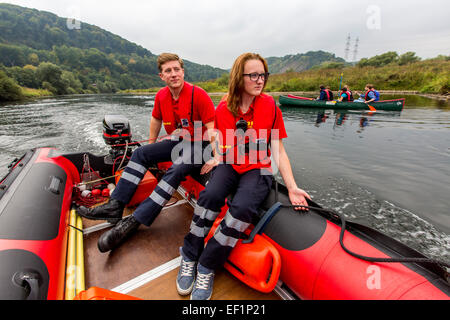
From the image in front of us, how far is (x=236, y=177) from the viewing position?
66.4 inches

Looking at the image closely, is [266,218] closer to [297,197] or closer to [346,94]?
[297,197]

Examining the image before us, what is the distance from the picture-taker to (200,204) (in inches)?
61.8

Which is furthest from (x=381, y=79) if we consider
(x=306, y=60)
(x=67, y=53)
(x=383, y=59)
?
(x=306, y=60)

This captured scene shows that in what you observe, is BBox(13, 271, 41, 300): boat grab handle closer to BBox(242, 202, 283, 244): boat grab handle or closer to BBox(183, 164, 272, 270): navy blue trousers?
BBox(183, 164, 272, 270): navy blue trousers

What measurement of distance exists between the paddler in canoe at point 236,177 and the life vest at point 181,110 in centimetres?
65

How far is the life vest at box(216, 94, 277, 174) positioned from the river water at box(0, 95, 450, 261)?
7.23 ft

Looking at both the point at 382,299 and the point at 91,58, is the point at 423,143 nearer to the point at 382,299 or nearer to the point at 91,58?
the point at 382,299

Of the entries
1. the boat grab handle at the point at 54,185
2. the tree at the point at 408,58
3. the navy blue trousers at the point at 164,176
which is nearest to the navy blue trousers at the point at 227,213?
the navy blue trousers at the point at 164,176

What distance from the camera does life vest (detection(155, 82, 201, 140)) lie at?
2352mm

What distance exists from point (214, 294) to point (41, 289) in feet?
3.34

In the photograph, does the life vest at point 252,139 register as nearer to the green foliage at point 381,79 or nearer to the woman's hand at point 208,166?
the woman's hand at point 208,166

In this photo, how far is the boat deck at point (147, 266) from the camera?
58.2 inches

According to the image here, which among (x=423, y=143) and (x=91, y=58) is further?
(x=91, y=58)
